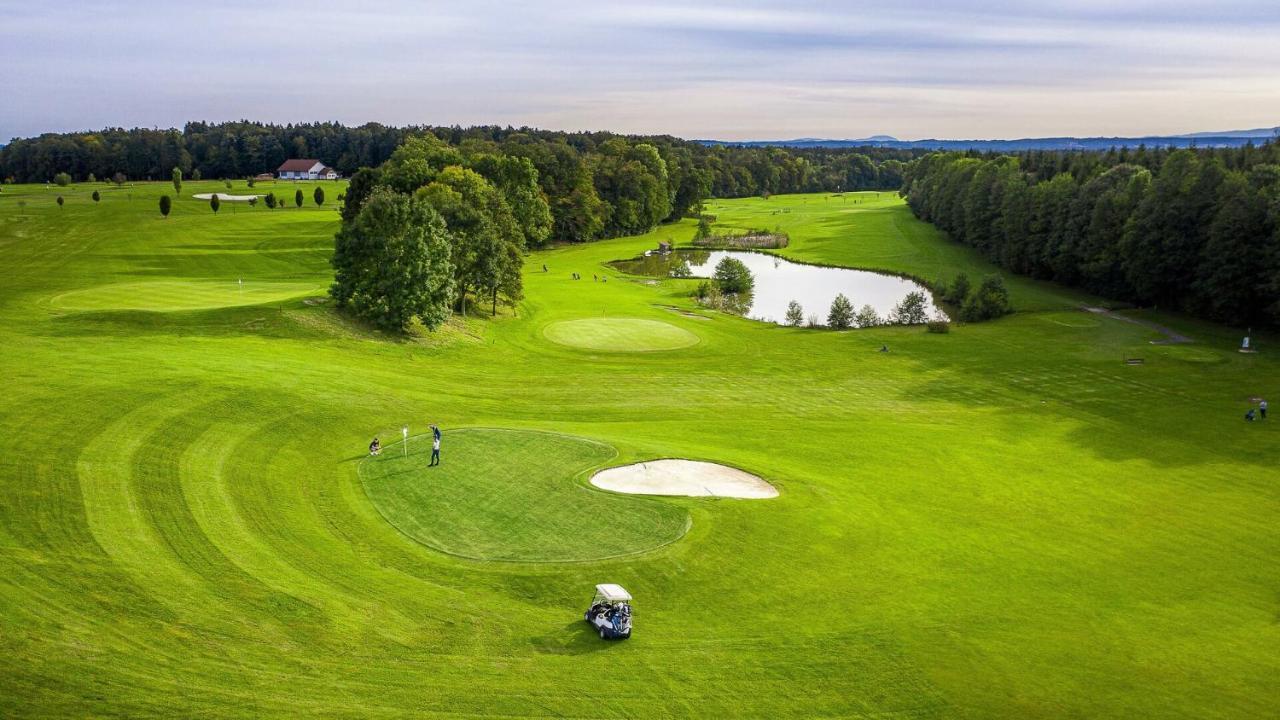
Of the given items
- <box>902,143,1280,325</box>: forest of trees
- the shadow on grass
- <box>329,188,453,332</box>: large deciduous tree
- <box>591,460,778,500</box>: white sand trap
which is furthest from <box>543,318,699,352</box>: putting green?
<box>902,143,1280,325</box>: forest of trees

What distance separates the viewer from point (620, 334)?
73500mm

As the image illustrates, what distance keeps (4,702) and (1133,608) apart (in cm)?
3191

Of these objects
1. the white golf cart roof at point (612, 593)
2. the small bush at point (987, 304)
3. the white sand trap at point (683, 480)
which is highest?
the small bush at point (987, 304)

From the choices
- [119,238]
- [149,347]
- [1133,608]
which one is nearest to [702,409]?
[1133,608]

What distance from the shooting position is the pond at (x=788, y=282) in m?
99.5

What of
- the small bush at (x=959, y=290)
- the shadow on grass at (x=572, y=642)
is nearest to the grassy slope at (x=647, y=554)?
the shadow on grass at (x=572, y=642)

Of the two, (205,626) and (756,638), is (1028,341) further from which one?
(205,626)

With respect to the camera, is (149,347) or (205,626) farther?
(149,347)

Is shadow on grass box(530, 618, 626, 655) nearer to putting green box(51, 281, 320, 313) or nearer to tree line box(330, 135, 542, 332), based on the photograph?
tree line box(330, 135, 542, 332)

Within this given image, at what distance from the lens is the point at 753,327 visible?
8125 centimetres

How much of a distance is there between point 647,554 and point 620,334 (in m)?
44.3

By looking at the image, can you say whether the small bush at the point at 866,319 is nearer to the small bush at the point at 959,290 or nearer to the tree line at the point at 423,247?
the small bush at the point at 959,290

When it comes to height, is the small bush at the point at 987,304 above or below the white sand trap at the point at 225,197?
below

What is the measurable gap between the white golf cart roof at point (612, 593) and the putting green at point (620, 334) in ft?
140
